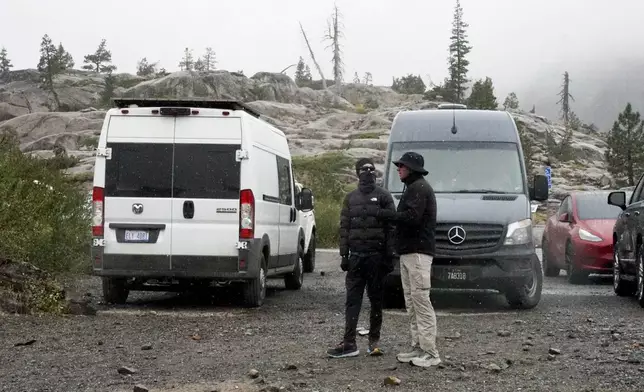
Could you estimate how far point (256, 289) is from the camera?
1265cm

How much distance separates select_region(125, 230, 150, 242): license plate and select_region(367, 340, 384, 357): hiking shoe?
4.11m

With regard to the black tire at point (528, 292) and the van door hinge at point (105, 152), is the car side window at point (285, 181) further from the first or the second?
the black tire at point (528, 292)

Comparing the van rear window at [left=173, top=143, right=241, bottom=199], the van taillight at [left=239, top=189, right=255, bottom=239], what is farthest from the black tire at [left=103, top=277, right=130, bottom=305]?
the van taillight at [left=239, top=189, right=255, bottom=239]

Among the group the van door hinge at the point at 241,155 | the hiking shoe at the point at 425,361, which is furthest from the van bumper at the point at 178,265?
the hiking shoe at the point at 425,361

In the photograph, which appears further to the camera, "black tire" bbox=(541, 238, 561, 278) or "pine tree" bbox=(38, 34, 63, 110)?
"pine tree" bbox=(38, 34, 63, 110)

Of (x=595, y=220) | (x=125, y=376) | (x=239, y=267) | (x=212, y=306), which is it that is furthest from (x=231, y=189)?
(x=595, y=220)

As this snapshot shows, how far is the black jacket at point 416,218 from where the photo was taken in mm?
8391

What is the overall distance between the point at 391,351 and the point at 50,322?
4.18 m

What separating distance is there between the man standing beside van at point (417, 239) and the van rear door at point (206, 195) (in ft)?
12.7

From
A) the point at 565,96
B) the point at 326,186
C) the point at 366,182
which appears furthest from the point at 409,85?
the point at 366,182

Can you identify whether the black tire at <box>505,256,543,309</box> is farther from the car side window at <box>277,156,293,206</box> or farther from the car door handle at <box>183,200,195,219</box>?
the car door handle at <box>183,200,195,219</box>

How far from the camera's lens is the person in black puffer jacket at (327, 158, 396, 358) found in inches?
349

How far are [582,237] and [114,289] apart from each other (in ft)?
26.9

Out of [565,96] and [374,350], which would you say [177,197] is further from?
[565,96]
